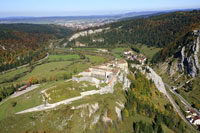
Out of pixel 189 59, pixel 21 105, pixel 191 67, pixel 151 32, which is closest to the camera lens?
pixel 21 105

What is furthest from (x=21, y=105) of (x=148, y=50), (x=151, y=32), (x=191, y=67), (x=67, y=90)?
(x=151, y=32)

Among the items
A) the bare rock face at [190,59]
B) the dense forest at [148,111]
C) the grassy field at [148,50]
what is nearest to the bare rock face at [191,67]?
the bare rock face at [190,59]

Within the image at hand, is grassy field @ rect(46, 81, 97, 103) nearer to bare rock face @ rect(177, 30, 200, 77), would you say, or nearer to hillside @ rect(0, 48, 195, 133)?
hillside @ rect(0, 48, 195, 133)

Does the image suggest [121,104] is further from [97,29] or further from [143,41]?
[97,29]

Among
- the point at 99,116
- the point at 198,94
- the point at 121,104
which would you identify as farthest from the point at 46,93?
the point at 198,94

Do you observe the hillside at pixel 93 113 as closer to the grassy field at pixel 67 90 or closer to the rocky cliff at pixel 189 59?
the grassy field at pixel 67 90

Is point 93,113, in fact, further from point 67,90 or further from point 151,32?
point 151,32

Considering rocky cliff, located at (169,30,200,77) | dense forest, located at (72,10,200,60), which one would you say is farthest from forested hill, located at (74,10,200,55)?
rocky cliff, located at (169,30,200,77)
